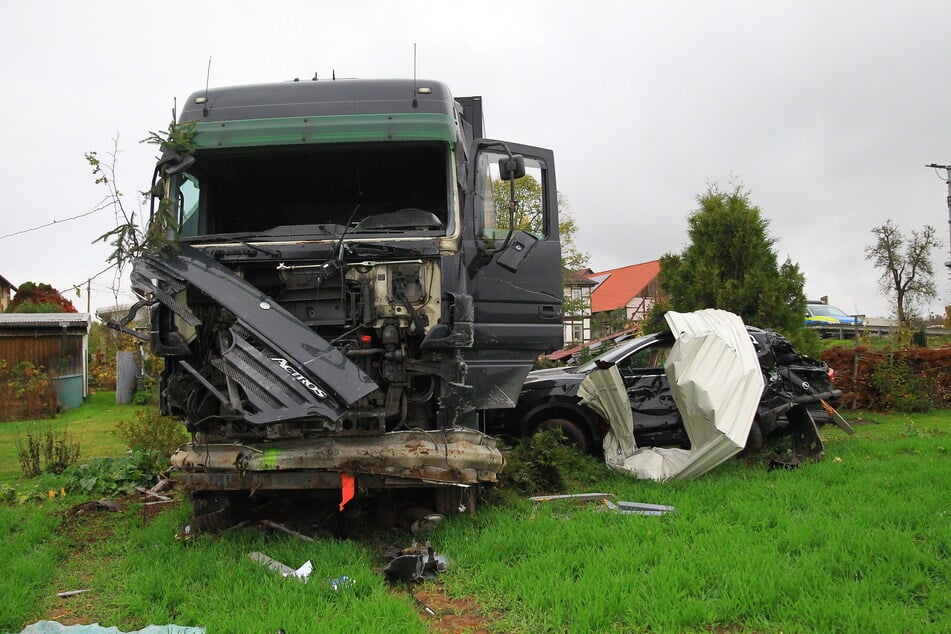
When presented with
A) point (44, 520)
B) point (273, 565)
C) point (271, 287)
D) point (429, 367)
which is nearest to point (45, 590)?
point (273, 565)

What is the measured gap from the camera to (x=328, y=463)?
14.8ft

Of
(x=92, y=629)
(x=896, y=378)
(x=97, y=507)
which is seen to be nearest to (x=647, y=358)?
(x=97, y=507)

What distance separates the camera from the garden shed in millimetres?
18078

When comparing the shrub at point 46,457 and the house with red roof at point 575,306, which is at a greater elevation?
the house with red roof at point 575,306

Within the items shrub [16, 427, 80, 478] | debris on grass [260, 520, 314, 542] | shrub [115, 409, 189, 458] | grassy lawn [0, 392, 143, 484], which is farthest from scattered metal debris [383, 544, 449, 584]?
grassy lawn [0, 392, 143, 484]

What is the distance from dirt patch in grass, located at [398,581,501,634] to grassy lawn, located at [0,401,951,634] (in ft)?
Answer: 0.16

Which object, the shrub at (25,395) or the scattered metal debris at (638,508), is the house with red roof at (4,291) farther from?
the scattered metal debris at (638,508)

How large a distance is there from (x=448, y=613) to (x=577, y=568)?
2.92ft

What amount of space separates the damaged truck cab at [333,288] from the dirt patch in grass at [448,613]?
768 millimetres

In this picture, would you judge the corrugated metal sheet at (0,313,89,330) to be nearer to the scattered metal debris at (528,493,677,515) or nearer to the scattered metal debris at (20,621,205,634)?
the scattered metal debris at (528,493,677,515)

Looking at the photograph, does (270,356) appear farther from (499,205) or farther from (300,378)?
(499,205)

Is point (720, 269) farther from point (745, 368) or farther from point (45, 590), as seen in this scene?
point (45, 590)

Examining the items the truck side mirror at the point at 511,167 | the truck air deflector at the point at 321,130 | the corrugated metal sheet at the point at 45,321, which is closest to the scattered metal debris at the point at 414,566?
the truck side mirror at the point at 511,167

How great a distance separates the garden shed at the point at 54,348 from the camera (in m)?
18.1
